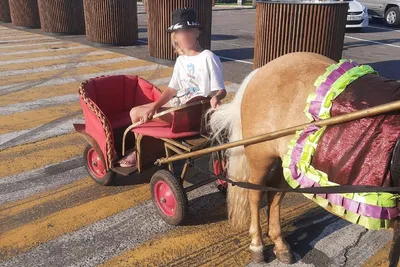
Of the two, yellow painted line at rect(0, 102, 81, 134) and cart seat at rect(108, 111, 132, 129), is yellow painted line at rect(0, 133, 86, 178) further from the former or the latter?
cart seat at rect(108, 111, 132, 129)

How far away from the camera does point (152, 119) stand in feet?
11.9

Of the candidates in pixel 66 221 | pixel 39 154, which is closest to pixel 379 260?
pixel 66 221

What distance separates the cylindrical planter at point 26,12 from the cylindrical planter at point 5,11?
5.65ft

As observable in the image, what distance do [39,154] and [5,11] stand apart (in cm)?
1463

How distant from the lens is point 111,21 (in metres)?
11.2

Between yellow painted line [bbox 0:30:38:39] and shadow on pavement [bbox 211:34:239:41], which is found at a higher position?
yellow painted line [bbox 0:30:38:39]

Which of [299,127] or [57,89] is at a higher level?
[299,127]

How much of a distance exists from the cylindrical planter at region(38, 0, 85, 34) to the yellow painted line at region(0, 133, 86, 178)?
29.7 feet

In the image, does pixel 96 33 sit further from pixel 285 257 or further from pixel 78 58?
pixel 285 257

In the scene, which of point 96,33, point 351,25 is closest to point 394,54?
point 351,25

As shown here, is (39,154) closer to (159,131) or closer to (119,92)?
(119,92)

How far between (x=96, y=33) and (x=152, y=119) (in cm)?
897

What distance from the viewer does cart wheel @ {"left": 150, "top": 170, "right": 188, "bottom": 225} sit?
134 inches

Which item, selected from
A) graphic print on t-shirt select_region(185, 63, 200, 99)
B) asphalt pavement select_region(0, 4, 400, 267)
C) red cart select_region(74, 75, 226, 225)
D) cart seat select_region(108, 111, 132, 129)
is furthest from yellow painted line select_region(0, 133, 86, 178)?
graphic print on t-shirt select_region(185, 63, 200, 99)
